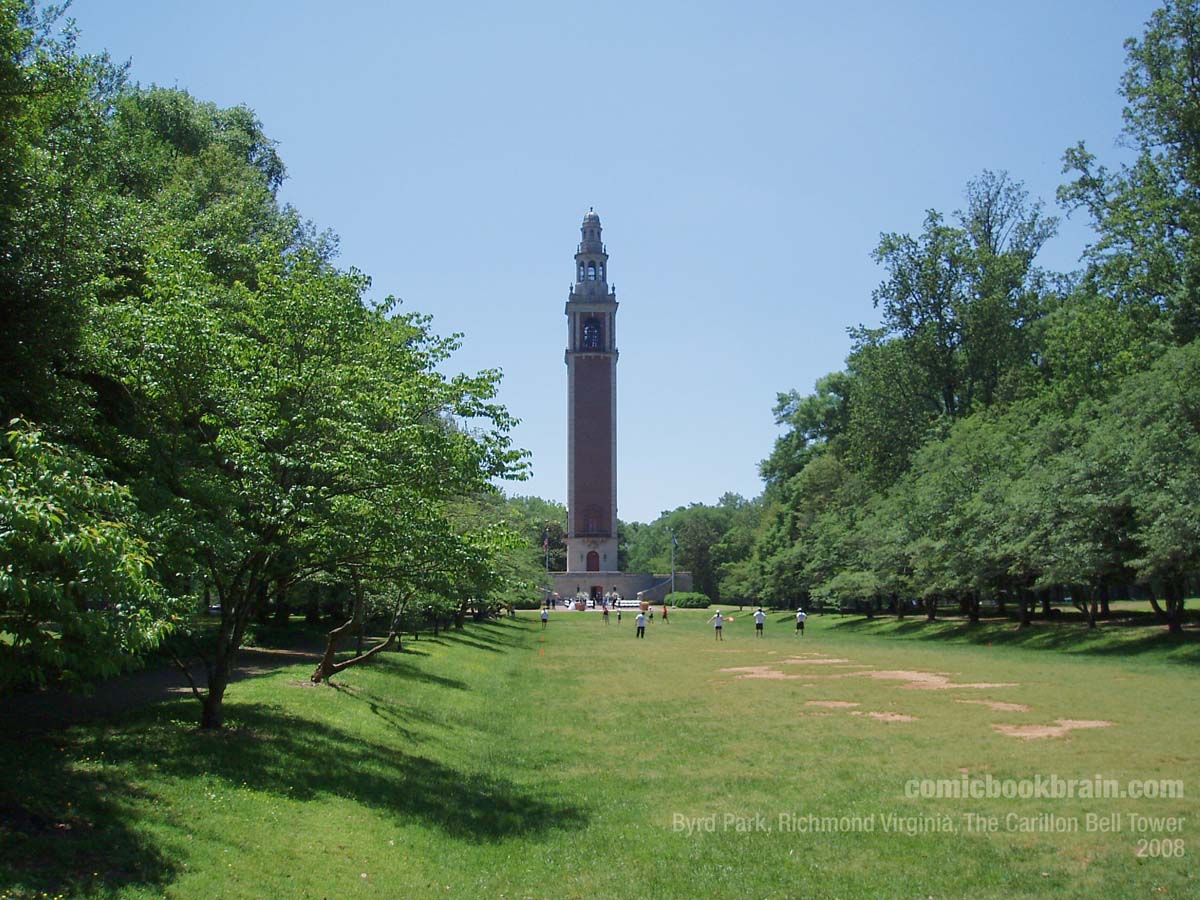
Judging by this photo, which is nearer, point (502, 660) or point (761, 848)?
point (761, 848)

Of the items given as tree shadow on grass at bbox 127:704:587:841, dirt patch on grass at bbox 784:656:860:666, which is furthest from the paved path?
dirt patch on grass at bbox 784:656:860:666

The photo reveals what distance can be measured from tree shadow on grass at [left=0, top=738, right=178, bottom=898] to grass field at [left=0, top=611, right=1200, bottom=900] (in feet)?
0.09

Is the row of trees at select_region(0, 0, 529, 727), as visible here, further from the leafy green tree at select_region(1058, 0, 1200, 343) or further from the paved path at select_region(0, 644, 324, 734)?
the leafy green tree at select_region(1058, 0, 1200, 343)

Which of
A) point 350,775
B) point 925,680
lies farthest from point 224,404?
point 925,680

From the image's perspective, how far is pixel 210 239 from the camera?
2183cm

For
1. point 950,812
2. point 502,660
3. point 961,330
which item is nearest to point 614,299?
point 961,330

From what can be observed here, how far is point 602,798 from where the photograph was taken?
12883 mm

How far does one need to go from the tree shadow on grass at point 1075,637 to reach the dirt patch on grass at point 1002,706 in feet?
37.2

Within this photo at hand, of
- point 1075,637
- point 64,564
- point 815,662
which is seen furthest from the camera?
point 1075,637

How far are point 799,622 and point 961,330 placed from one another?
54.8ft

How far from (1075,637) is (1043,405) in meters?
11.0

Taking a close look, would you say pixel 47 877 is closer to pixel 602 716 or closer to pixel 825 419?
pixel 602 716

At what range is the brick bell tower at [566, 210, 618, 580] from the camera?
94.3m

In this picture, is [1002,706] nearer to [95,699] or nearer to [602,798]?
[602,798]
